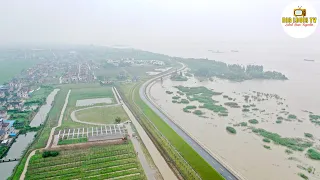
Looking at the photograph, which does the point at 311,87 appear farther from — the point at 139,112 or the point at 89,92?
the point at 89,92

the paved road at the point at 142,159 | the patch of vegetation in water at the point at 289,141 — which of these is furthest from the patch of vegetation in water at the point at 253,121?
the paved road at the point at 142,159

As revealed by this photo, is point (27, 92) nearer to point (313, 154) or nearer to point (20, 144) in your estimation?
point (20, 144)

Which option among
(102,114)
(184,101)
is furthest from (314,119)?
(102,114)

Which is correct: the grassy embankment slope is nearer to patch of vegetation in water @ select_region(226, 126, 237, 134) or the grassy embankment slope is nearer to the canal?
patch of vegetation in water @ select_region(226, 126, 237, 134)

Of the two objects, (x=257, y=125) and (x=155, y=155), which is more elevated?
(x=257, y=125)

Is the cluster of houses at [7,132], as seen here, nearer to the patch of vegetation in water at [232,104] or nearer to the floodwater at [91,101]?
the floodwater at [91,101]

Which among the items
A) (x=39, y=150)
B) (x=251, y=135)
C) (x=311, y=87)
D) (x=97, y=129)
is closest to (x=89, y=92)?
(x=97, y=129)
